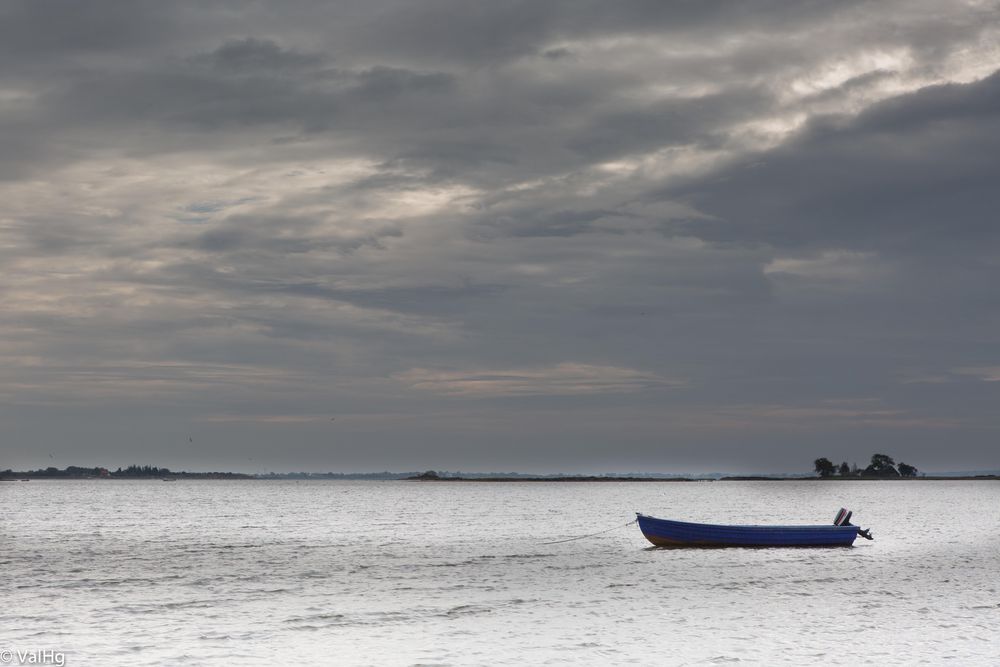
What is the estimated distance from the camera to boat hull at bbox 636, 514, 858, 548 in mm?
77062

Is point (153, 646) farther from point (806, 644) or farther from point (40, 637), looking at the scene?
point (806, 644)

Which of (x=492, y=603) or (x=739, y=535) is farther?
(x=739, y=535)

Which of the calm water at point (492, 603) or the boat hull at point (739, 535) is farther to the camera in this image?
the boat hull at point (739, 535)

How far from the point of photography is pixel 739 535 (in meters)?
77.4

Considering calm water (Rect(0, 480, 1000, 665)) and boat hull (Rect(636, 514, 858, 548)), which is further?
boat hull (Rect(636, 514, 858, 548))

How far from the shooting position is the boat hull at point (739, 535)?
253 ft

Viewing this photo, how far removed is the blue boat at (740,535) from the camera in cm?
7706

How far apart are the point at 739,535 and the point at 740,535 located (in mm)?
92

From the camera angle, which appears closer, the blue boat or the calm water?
the calm water

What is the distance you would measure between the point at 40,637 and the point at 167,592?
14096mm

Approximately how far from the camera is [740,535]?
77.3 metres

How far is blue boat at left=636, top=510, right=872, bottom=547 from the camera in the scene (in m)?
77.1

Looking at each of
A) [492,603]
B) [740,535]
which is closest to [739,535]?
[740,535]

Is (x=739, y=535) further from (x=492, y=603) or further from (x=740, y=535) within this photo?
(x=492, y=603)
